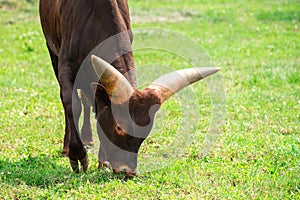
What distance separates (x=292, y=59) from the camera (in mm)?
11711

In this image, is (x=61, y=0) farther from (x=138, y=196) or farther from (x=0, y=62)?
(x=0, y=62)

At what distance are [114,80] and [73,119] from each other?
895mm

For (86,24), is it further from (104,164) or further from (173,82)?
(104,164)

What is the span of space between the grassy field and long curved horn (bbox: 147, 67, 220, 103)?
0.83 metres

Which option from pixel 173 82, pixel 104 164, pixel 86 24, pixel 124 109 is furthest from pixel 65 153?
pixel 173 82

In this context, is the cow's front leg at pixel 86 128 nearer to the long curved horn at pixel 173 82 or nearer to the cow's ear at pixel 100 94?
the cow's ear at pixel 100 94

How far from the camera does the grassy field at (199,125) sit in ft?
18.0

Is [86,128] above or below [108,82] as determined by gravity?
below

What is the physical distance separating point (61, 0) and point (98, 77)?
1.46 meters

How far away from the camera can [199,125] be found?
784cm

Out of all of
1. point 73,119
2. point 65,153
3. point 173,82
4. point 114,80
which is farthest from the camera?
point 65,153

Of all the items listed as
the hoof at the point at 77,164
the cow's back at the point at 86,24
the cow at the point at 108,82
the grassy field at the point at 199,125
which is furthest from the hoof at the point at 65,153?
the cow's back at the point at 86,24

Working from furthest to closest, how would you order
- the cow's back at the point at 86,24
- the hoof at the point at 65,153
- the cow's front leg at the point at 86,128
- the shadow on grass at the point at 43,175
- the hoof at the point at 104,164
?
1. the cow's front leg at the point at 86,128
2. the hoof at the point at 65,153
3. the cow's back at the point at 86,24
4. the hoof at the point at 104,164
5. the shadow on grass at the point at 43,175

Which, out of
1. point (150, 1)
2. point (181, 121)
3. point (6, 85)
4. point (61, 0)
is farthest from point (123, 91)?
point (150, 1)
